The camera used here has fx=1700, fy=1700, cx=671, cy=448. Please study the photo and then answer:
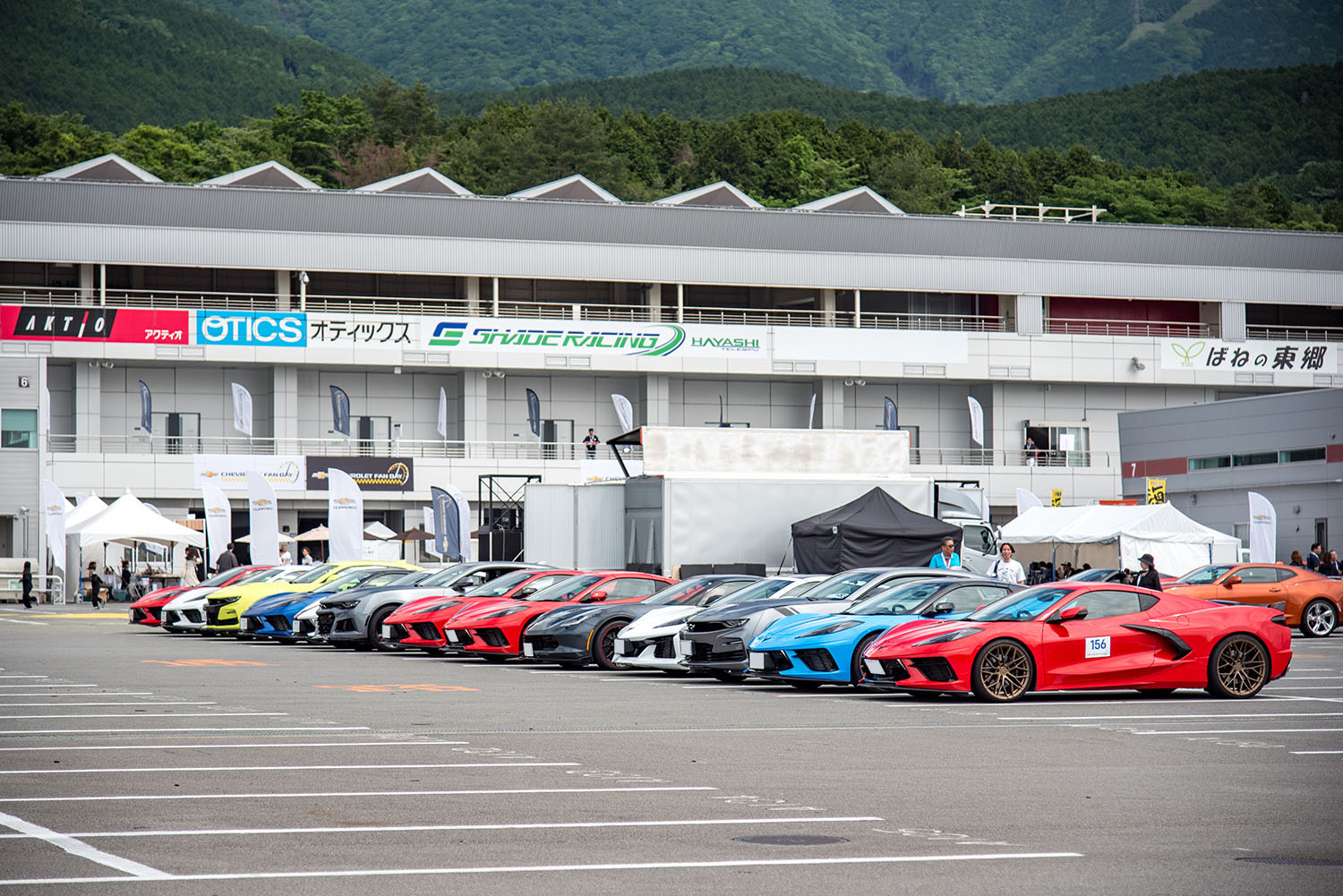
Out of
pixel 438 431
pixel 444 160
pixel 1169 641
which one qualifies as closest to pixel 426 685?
pixel 1169 641

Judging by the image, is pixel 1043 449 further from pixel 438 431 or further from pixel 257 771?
pixel 257 771

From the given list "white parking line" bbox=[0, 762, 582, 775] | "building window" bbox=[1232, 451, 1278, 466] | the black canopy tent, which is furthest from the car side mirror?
"building window" bbox=[1232, 451, 1278, 466]

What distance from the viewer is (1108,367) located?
225ft

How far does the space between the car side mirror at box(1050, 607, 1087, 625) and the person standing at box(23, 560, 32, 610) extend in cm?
3651

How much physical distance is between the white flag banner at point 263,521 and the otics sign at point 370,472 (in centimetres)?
1804

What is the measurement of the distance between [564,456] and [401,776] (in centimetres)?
5382

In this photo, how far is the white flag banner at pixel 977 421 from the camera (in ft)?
216

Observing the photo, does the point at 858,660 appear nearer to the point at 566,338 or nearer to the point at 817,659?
the point at 817,659

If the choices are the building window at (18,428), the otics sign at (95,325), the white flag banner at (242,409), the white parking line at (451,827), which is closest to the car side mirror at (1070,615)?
the white parking line at (451,827)

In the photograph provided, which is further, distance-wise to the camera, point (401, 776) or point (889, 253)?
point (889, 253)

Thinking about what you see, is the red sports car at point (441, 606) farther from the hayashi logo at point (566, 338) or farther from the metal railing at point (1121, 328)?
the metal railing at point (1121, 328)

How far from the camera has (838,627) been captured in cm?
1808

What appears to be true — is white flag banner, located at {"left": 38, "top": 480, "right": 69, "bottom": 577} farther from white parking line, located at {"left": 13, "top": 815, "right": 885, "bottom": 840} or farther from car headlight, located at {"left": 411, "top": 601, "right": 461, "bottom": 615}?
white parking line, located at {"left": 13, "top": 815, "right": 885, "bottom": 840}

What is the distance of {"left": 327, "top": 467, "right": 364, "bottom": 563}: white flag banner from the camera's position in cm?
4025
